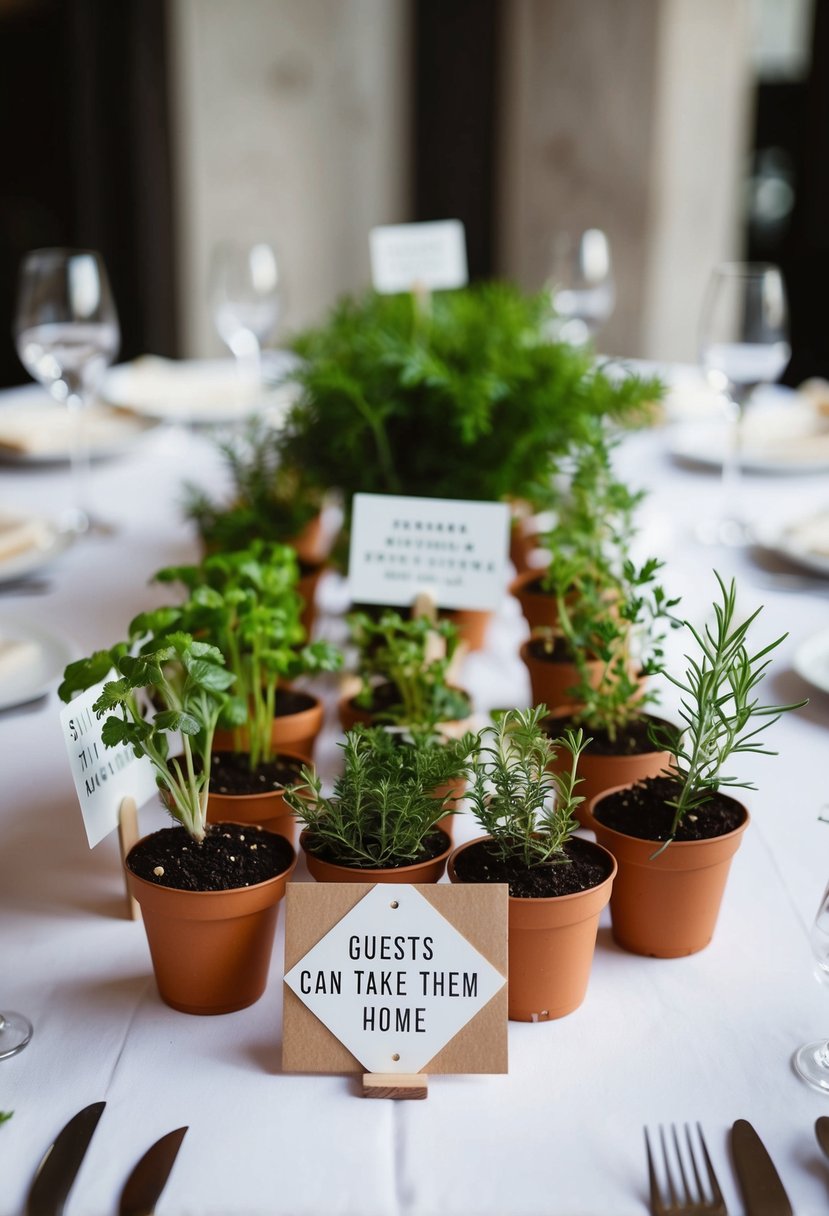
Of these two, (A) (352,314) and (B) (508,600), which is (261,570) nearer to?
(B) (508,600)

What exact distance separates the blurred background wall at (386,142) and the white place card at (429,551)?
2745 mm

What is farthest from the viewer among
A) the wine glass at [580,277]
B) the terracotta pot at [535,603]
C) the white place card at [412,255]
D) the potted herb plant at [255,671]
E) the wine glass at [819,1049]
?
the wine glass at [580,277]

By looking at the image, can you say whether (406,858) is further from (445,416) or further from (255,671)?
(445,416)

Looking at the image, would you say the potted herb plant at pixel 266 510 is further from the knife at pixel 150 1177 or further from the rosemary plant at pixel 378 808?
the knife at pixel 150 1177

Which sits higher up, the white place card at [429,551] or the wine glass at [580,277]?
the wine glass at [580,277]

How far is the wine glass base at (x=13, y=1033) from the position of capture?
0.77 metres

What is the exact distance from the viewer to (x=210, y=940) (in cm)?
78

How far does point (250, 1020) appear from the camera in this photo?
800mm

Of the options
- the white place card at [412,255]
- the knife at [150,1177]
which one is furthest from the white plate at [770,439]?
the knife at [150,1177]

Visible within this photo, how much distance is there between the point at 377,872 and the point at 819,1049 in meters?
0.30

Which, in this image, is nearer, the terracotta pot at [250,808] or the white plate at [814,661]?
the terracotta pot at [250,808]

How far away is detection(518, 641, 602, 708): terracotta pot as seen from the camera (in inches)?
45.9

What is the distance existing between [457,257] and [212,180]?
2158 millimetres

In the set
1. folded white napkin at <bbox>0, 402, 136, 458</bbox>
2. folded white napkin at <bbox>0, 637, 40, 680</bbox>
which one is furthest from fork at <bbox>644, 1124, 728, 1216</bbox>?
folded white napkin at <bbox>0, 402, 136, 458</bbox>
